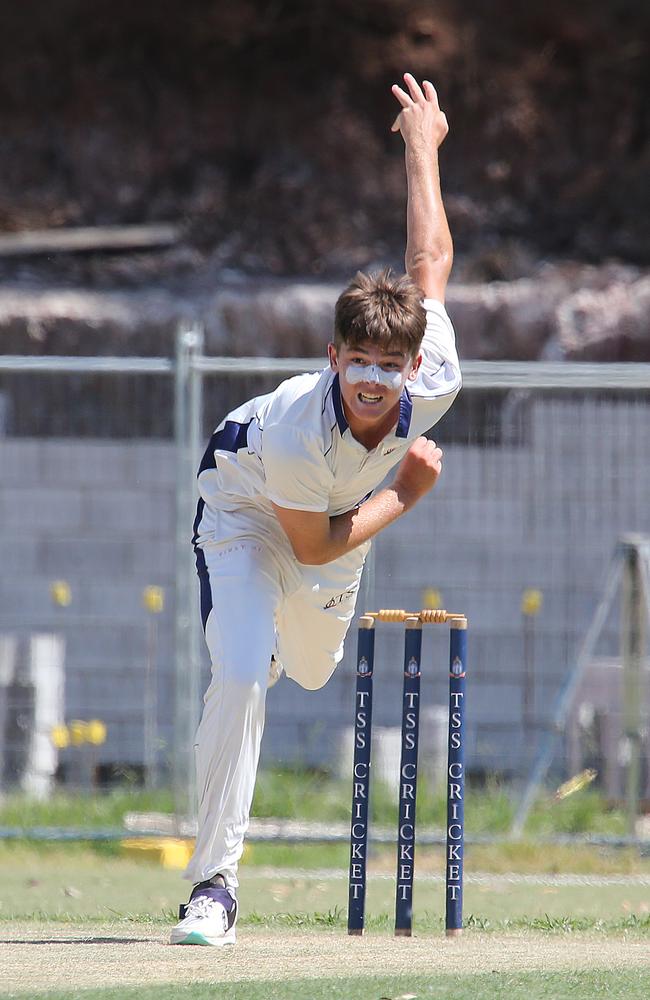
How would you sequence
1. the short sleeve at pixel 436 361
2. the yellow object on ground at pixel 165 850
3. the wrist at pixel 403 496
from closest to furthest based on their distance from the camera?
the short sleeve at pixel 436 361
the wrist at pixel 403 496
the yellow object on ground at pixel 165 850

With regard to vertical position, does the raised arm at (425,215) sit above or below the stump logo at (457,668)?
above

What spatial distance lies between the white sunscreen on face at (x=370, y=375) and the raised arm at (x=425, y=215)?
541 millimetres

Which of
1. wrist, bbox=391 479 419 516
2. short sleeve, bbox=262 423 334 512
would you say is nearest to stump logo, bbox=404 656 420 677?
wrist, bbox=391 479 419 516

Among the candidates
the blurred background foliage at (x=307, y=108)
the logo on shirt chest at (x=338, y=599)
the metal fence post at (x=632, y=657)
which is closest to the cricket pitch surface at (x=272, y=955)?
the logo on shirt chest at (x=338, y=599)

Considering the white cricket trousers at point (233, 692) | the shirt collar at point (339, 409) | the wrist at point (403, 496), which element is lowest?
the white cricket trousers at point (233, 692)

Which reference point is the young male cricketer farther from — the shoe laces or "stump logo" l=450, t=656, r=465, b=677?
"stump logo" l=450, t=656, r=465, b=677

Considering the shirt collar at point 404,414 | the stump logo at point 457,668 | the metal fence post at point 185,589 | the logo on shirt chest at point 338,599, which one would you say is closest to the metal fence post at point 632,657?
the metal fence post at point 185,589

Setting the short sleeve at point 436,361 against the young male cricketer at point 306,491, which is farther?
the short sleeve at point 436,361

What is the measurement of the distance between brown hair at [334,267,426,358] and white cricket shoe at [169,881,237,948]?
1480mm

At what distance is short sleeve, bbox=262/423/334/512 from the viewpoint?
4148 mm

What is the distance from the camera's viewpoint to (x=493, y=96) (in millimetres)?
13586

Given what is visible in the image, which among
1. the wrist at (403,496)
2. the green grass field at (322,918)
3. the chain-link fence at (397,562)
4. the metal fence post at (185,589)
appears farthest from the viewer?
the chain-link fence at (397,562)

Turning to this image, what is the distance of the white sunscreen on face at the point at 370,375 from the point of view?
13.4 ft

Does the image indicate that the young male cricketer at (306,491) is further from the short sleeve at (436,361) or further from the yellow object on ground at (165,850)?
the yellow object on ground at (165,850)
